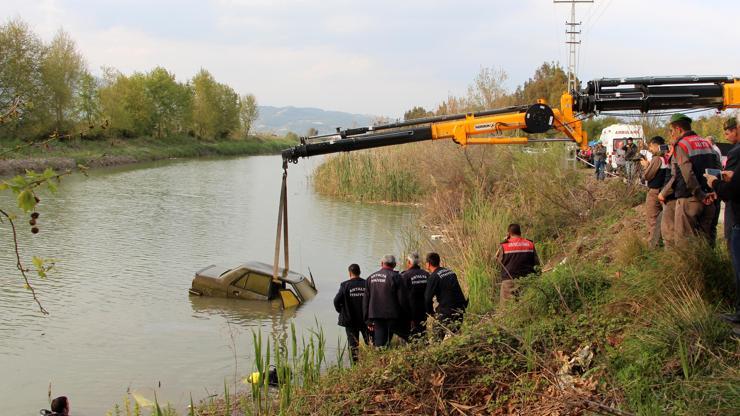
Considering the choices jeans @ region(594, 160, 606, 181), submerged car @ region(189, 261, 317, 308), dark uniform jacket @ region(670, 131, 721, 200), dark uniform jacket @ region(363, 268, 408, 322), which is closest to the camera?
dark uniform jacket @ region(670, 131, 721, 200)

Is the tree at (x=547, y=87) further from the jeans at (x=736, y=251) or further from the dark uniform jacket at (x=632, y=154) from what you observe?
the jeans at (x=736, y=251)

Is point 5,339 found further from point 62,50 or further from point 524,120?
point 62,50

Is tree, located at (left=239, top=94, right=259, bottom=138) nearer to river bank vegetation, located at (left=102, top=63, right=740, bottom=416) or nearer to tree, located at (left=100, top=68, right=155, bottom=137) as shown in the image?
tree, located at (left=100, top=68, right=155, bottom=137)

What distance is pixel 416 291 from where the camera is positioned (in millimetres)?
9852

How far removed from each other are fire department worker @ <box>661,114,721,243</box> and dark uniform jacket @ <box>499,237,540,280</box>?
7.33 feet

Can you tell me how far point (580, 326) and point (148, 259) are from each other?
15224 mm

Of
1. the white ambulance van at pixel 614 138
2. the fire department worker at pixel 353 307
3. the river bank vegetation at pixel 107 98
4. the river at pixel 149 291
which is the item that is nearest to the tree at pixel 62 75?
the river bank vegetation at pixel 107 98

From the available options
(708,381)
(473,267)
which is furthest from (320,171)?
(708,381)

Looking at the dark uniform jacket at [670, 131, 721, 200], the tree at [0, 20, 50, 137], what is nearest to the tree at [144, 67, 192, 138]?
the tree at [0, 20, 50, 137]

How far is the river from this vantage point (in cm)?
1083

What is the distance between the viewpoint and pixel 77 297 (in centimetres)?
1557

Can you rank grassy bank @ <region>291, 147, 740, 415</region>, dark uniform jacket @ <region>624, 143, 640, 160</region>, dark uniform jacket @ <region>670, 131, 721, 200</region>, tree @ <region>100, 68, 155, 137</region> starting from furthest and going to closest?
tree @ <region>100, 68, 155, 137</region> → dark uniform jacket @ <region>624, 143, 640, 160</region> → dark uniform jacket @ <region>670, 131, 721, 200</region> → grassy bank @ <region>291, 147, 740, 415</region>

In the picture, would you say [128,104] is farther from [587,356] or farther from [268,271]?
[587,356]

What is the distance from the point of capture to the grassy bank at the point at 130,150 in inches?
1690
